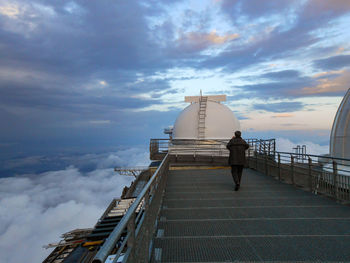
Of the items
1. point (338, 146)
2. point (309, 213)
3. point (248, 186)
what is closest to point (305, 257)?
point (309, 213)

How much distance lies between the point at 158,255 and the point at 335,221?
3.51 m

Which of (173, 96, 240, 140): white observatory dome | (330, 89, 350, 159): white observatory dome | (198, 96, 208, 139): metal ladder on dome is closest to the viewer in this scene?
(330, 89, 350, 159): white observatory dome

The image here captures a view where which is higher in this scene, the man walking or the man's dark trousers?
the man walking

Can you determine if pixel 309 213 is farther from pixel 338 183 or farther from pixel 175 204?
pixel 175 204

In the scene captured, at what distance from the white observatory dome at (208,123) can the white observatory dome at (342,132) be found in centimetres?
1245

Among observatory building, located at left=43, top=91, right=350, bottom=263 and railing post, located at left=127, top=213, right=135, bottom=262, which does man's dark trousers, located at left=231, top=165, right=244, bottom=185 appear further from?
railing post, located at left=127, top=213, right=135, bottom=262

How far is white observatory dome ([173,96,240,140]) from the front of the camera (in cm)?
2509

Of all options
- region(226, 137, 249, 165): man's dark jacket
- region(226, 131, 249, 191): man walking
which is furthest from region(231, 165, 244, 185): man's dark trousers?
region(226, 137, 249, 165): man's dark jacket

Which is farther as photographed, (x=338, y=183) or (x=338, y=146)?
(x=338, y=146)

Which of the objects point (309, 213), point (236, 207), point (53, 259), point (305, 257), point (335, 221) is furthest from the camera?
point (53, 259)

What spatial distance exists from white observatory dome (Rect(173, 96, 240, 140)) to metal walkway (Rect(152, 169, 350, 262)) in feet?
57.8

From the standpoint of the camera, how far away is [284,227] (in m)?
4.42

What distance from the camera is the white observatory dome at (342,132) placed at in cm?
1234

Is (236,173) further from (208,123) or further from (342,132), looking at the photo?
(208,123)
